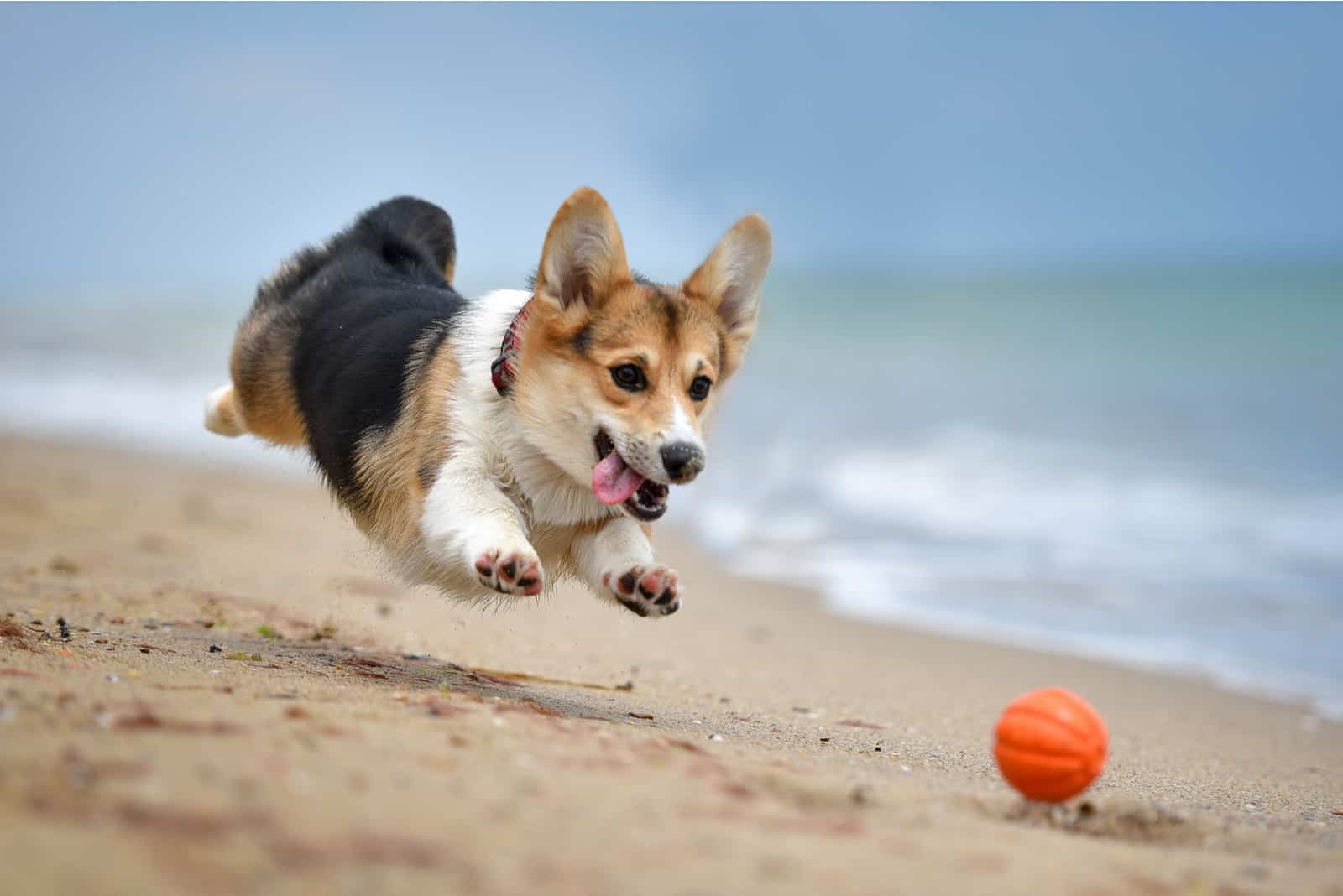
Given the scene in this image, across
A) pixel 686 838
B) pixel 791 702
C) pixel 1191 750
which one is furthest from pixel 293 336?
pixel 1191 750

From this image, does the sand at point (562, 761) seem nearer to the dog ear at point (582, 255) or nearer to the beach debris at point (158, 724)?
the beach debris at point (158, 724)

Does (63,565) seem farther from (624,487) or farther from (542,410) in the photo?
(624,487)

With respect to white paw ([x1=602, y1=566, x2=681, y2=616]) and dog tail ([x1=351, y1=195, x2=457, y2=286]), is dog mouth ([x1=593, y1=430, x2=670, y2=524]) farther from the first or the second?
Answer: dog tail ([x1=351, y1=195, x2=457, y2=286])

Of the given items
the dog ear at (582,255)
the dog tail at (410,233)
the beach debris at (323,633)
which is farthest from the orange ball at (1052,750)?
the dog tail at (410,233)

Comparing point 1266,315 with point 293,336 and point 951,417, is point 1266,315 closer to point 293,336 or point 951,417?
point 951,417

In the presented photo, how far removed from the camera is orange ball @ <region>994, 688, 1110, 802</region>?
3.17m

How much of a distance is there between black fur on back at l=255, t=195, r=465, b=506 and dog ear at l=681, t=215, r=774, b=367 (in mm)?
934

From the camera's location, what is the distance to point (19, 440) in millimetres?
12859

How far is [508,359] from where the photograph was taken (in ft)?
13.7

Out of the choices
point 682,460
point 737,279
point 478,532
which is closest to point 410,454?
point 478,532

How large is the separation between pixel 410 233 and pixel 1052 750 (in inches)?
150

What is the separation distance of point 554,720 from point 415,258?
9.74ft

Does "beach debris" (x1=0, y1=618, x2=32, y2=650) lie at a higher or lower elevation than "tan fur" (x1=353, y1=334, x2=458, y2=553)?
lower

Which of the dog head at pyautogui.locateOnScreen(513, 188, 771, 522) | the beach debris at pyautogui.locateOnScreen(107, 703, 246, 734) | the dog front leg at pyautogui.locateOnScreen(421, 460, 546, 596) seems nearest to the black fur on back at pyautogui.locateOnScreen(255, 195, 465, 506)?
the dog front leg at pyautogui.locateOnScreen(421, 460, 546, 596)
